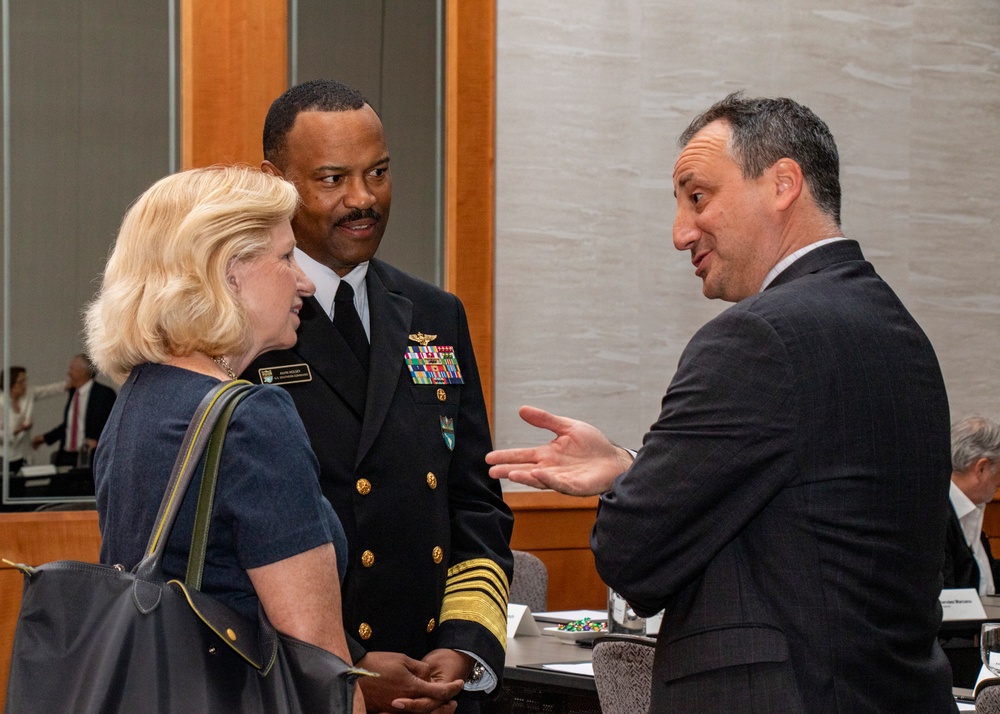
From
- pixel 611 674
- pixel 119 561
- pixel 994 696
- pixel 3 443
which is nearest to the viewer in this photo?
pixel 119 561

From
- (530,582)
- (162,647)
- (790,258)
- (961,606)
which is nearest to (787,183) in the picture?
(790,258)

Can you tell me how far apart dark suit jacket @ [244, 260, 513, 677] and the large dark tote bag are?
0.51 m

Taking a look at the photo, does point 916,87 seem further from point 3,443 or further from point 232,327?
point 232,327

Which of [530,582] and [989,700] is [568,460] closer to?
[989,700]

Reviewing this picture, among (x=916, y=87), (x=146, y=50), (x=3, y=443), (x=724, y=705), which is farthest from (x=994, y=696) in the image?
(x=916, y=87)

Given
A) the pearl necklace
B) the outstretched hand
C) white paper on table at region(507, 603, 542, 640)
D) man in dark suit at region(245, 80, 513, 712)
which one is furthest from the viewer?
white paper on table at region(507, 603, 542, 640)

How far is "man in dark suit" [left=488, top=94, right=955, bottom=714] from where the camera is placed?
1.64m

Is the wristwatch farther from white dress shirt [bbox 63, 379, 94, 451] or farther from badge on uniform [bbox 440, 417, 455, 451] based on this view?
white dress shirt [bbox 63, 379, 94, 451]

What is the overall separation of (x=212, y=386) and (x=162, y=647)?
0.33 metres

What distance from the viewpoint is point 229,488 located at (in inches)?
58.0

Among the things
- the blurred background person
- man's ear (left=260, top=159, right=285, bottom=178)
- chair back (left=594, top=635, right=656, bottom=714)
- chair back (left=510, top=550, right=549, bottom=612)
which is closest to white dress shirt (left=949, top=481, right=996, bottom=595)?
chair back (left=510, top=550, right=549, bottom=612)

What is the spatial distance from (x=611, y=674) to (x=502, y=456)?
997 mm

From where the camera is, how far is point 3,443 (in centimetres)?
459

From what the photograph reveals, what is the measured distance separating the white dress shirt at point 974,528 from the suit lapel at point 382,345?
318 cm
